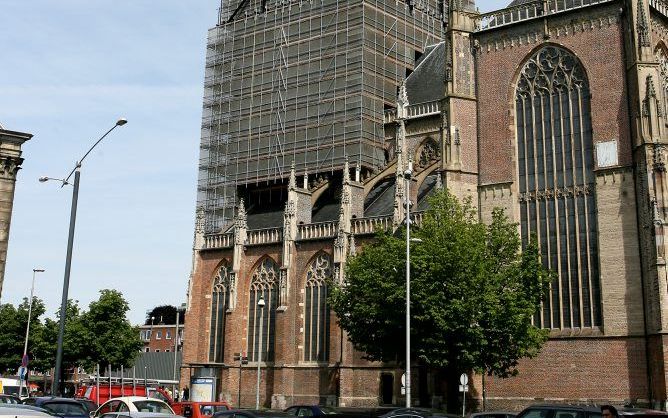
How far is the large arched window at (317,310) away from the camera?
4484 cm

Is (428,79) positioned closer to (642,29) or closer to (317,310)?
(317,310)

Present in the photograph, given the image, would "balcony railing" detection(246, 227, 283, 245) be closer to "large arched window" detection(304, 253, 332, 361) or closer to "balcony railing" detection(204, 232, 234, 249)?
"balcony railing" detection(204, 232, 234, 249)

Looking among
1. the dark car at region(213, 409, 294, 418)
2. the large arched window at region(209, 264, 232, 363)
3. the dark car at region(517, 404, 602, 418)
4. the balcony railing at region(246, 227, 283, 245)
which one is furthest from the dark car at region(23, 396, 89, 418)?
the large arched window at region(209, 264, 232, 363)

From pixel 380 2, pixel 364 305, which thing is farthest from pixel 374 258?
pixel 380 2

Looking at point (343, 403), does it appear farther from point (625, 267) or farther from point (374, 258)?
point (625, 267)

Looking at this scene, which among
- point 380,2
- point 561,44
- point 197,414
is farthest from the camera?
point 380,2

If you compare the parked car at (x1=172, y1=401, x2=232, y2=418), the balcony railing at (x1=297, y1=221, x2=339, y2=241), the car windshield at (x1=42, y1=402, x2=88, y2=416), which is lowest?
the parked car at (x1=172, y1=401, x2=232, y2=418)

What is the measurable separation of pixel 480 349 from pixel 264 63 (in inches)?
1325

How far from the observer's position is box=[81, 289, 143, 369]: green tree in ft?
159

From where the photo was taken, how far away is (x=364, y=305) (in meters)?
33.0

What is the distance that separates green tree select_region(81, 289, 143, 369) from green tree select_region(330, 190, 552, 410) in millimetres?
19569

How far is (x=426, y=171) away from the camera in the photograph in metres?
46.6

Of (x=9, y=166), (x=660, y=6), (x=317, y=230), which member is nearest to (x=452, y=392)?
(x=317, y=230)

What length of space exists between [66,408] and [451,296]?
1611cm
